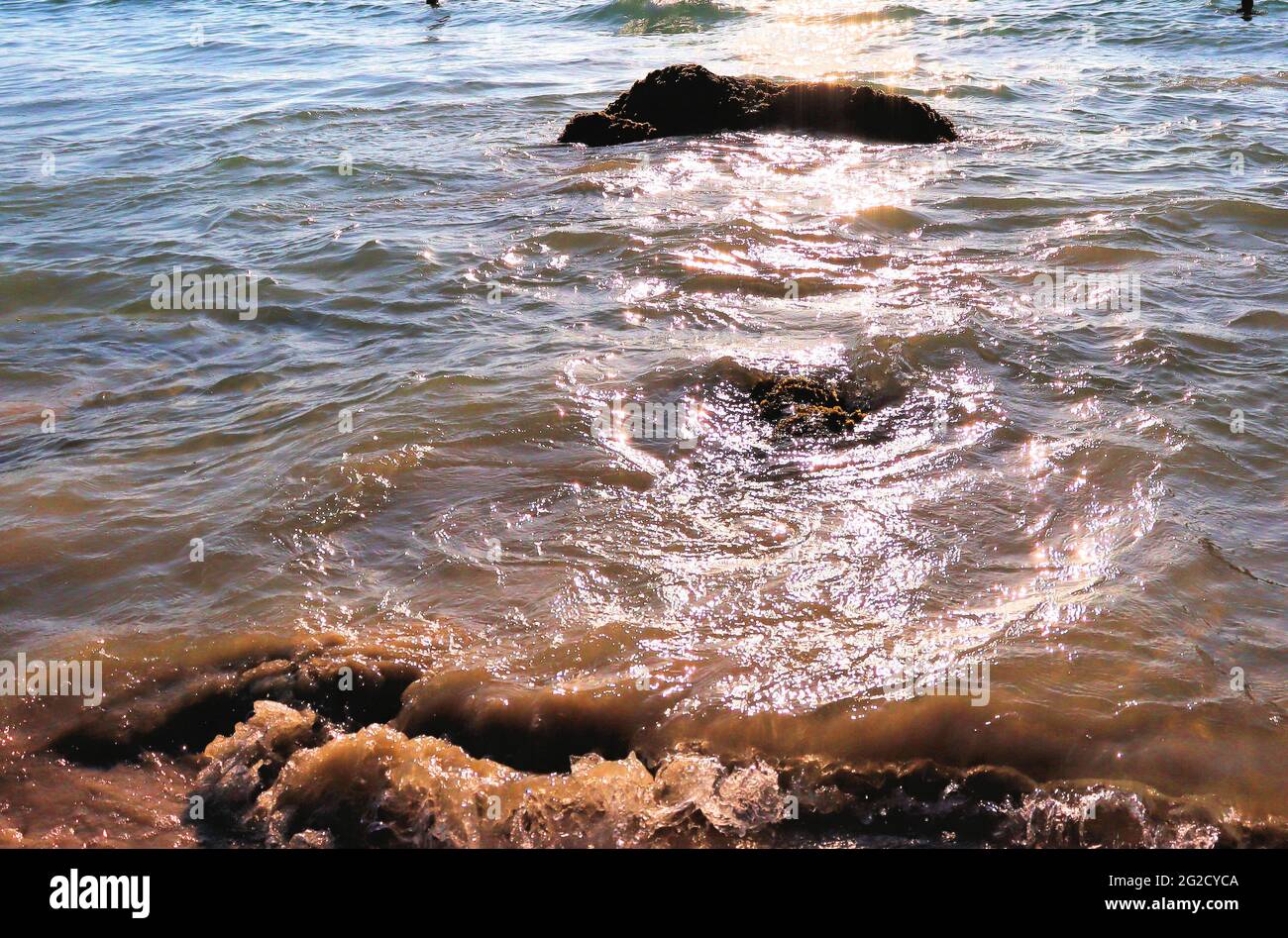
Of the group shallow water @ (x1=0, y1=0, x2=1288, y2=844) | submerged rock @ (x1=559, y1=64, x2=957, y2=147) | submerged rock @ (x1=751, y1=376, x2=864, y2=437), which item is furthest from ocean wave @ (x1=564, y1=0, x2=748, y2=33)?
submerged rock @ (x1=751, y1=376, x2=864, y2=437)

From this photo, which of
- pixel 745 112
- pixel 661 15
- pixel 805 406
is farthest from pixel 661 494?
pixel 661 15

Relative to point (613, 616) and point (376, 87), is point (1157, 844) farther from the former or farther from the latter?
point (376, 87)

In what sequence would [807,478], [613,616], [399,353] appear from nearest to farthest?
[613,616]
[807,478]
[399,353]

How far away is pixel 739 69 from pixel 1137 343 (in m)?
9.60

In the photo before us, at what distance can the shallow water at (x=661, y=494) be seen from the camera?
3.21 metres

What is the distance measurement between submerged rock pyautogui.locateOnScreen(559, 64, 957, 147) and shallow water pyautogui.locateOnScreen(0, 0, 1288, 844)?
52cm

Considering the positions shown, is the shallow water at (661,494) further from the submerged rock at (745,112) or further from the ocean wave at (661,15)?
the ocean wave at (661,15)

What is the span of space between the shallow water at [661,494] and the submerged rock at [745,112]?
525 mm

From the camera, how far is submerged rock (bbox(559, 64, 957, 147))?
33.2ft

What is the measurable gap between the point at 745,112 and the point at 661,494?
23.3 ft

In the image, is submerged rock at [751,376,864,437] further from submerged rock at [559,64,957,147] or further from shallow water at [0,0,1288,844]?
submerged rock at [559,64,957,147]

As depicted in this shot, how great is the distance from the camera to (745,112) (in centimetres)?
1052

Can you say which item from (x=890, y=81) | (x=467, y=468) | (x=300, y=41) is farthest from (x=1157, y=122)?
(x=300, y=41)

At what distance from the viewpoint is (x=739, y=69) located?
14.0m
